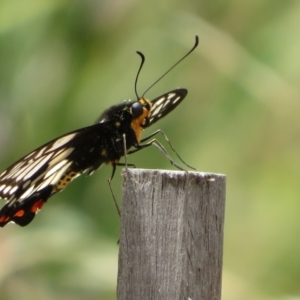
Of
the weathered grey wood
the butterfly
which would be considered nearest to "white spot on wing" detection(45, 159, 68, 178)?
the butterfly

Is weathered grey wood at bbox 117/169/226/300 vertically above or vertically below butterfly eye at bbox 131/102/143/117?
below

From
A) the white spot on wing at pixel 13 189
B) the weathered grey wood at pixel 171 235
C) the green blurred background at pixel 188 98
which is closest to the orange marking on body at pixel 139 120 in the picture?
the white spot on wing at pixel 13 189

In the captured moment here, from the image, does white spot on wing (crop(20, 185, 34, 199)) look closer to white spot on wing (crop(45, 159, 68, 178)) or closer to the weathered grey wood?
white spot on wing (crop(45, 159, 68, 178))

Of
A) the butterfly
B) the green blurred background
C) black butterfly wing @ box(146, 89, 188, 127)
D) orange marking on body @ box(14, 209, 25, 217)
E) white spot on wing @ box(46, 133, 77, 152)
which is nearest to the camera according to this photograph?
white spot on wing @ box(46, 133, 77, 152)

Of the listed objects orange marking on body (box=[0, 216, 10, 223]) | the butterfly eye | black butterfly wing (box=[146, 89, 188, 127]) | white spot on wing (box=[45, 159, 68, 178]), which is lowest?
orange marking on body (box=[0, 216, 10, 223])

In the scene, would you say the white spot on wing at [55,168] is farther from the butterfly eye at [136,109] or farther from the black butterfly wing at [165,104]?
the black butterfly wing at [165,104]

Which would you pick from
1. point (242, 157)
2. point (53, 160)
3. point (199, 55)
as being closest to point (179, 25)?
point (199, 55)

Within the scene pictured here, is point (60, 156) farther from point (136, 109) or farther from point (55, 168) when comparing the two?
point (136, 109)
